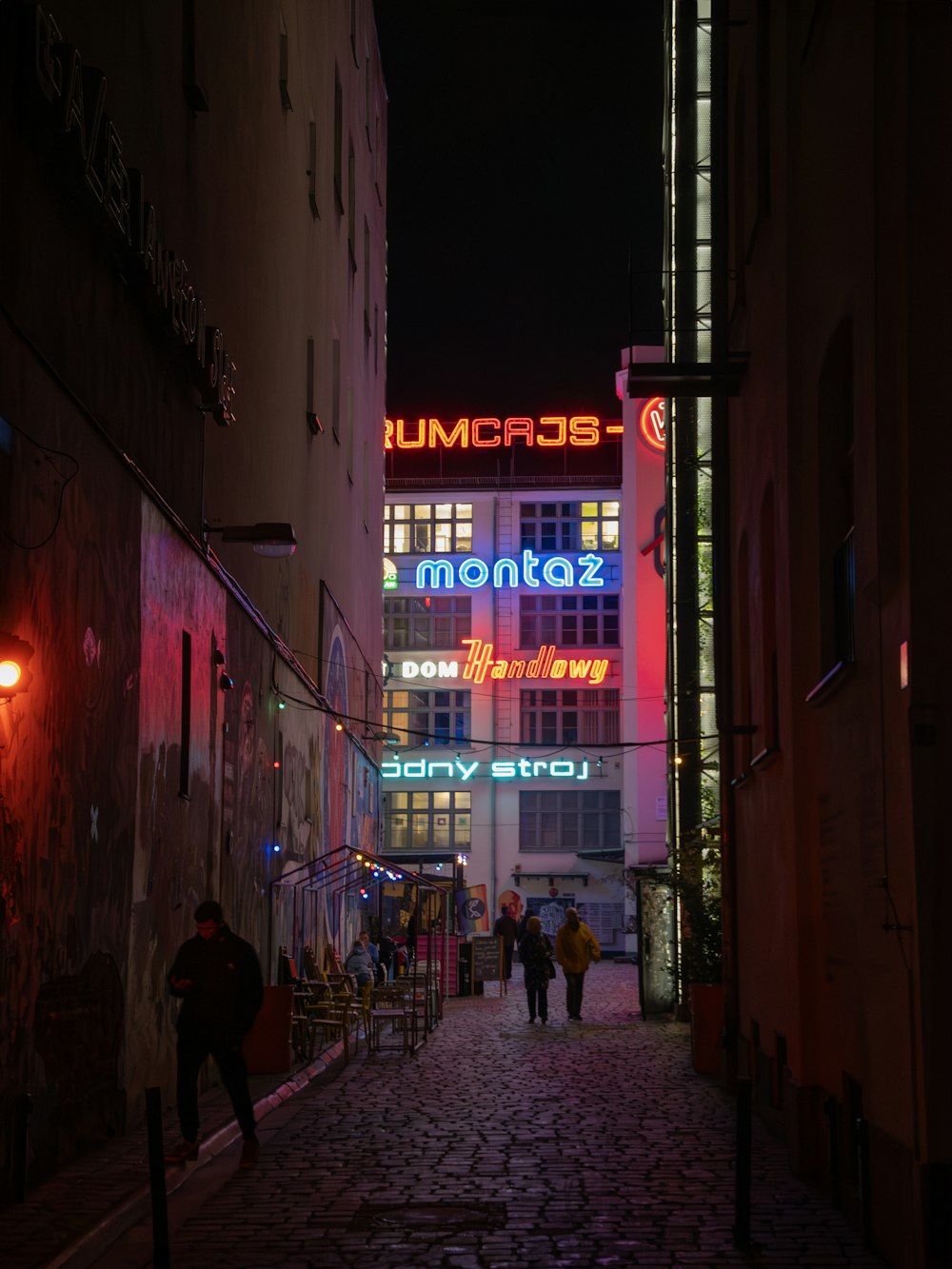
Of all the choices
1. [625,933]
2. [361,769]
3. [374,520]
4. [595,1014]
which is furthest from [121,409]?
[625,933]

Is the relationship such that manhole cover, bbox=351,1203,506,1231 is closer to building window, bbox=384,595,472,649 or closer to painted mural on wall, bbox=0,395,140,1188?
painted mural on wall, bbox=0,395,140,1188

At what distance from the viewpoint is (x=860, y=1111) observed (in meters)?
9.48

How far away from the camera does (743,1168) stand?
824 centimetres

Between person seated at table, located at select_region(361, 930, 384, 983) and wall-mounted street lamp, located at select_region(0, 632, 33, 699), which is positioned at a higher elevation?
wall-mounted street lamp, located at select_region(0, 632, 33, 699)

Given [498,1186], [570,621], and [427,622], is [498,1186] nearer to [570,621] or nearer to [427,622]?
[570,621]

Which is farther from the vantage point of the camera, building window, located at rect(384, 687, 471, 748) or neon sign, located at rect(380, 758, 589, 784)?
building window, located at rect(384, 687, 471, 748)

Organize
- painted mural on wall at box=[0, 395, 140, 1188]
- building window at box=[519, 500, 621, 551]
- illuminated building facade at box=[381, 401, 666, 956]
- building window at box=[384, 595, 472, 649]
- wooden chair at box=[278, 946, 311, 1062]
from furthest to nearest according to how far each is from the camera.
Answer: building window at box=[519, 500, 621, 551], building window at box=[384, 595, 472, 649], illuminated building facade at box=[381, 401, 666, 956], wooden chair at box=[278, 946, 311, 1062], painted mural on wall at box=[0, 395, 140, 1188]

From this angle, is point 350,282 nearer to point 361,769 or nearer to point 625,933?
point 361,769

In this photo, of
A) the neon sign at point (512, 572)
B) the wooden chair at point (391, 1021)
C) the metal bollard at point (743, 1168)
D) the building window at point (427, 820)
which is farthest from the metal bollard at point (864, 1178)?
the neon sign at point (512, 572)

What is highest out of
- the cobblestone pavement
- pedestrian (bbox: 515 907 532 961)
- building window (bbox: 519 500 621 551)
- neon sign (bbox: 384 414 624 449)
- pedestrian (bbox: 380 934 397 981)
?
neon sign (bbox: 384 414 624 449)

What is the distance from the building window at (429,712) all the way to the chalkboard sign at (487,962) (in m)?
31.1

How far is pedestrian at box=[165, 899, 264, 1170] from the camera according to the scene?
11000 mm

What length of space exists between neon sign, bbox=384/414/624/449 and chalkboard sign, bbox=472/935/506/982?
4064 centimetres

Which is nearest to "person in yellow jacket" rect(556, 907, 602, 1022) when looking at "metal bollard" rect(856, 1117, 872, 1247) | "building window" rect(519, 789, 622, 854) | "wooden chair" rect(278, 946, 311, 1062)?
"wooden chair" rect(278, 946, 311, 1062)
